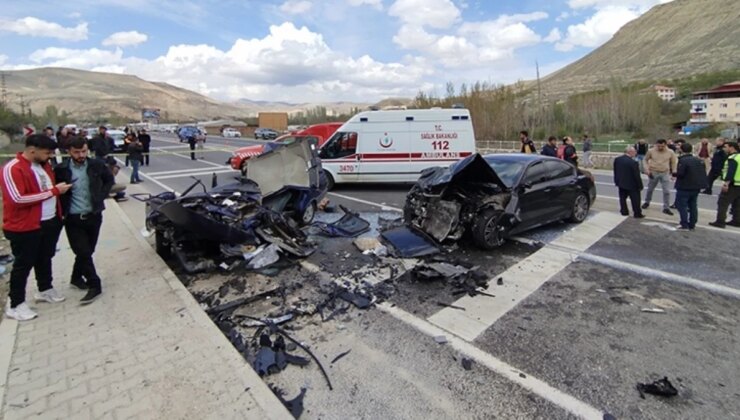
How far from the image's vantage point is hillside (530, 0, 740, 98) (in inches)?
3656

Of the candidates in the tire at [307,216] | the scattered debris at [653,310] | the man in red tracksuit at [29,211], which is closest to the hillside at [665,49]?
the tire at [307,216]

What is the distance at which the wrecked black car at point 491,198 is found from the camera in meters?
6.55

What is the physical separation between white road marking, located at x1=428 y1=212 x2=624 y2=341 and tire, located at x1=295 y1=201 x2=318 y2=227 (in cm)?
407

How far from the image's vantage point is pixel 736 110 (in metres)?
75.9

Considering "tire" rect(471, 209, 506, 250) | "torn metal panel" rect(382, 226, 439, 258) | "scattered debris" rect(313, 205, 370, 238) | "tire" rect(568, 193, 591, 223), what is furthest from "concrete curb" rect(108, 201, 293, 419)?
"tire" rect(568, 193, 591, 223)

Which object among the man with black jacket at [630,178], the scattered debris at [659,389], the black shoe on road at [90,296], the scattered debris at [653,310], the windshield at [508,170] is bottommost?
the scattered debris at [659,389]

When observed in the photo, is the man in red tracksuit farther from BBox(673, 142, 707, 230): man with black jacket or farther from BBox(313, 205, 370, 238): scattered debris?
BBox(673, 142, 707, 230): man with black jacket

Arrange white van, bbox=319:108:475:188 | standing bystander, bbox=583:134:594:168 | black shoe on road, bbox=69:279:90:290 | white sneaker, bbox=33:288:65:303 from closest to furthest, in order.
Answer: white sneaker, bbox=33:288:65:303 → black shoe on road, bbox=69:279:90:290 → white van, bbox=319:108:475:188 → standing bystander, bbox=583:134:594:168

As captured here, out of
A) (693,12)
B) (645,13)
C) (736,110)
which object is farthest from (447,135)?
(645,13)

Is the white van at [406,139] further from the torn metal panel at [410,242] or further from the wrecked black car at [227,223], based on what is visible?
the torn metal panel at [410,242]

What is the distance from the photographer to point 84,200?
14.8 feet

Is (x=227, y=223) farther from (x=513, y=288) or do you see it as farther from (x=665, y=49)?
(x=665, y=49)

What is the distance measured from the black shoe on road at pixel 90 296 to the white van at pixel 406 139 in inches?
326

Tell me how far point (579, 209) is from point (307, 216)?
18.5 ft
